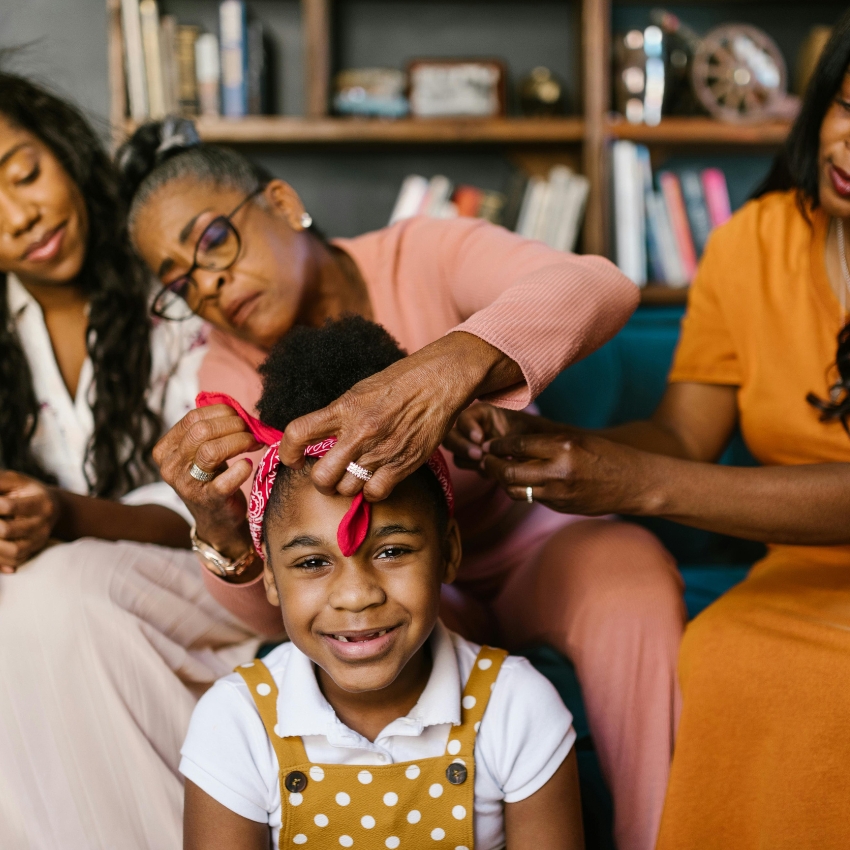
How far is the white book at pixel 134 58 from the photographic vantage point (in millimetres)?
2393

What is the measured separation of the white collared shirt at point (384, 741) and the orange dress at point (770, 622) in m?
0.19

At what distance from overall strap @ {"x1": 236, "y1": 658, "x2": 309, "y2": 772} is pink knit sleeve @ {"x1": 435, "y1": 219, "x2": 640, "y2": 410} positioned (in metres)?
0.47

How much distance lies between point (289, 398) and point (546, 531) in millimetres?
621

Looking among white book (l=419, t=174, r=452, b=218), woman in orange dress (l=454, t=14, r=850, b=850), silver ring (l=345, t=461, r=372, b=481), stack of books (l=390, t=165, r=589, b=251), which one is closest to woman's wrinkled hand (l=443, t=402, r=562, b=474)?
woman in orange dress (l=454, t=14, r=850, b=850)

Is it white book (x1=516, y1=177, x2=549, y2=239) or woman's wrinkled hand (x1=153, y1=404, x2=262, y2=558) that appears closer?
woman's wrinkled hand (x1=153, y1=404, x2=262, y2=558)

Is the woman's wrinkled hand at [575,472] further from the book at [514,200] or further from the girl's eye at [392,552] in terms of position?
the book at [514,200]

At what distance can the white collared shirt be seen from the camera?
41.9 inches

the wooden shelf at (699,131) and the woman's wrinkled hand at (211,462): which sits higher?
the wooden shelf at (699,131)

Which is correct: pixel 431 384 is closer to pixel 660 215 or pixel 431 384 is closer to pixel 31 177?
pixel 31 177

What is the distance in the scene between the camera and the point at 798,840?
103 centimetres

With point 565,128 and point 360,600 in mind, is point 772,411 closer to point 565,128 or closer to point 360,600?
point 360,600

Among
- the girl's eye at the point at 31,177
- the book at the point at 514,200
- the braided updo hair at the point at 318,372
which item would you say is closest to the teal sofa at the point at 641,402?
the book at the point at 514,200

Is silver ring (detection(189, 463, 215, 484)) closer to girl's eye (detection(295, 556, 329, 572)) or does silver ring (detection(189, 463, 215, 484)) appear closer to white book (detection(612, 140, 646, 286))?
girl's eye (detection(295, 556, 329, 572))

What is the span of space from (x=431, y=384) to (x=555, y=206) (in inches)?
69.7
